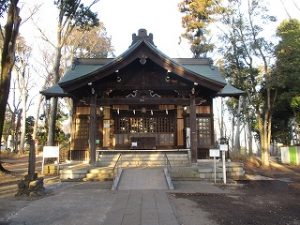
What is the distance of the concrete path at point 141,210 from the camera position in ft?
25.1

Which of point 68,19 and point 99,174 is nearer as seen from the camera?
point 99,174

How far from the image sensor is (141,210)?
8.73 meters

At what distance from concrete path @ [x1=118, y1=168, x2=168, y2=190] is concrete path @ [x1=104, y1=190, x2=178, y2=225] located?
135 centimetres

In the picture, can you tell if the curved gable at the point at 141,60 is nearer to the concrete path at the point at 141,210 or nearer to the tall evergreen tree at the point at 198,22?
the concrete path at the point at 141,210

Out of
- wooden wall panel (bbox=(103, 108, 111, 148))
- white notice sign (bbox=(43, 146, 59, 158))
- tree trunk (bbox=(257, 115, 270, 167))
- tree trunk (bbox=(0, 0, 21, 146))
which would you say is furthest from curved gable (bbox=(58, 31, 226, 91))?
tree trunk (bbox=(257, 115, 270, 167))

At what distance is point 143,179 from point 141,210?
506 centimetres

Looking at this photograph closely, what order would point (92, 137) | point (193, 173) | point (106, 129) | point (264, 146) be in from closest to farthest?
point (193, 173), point (92, 137), point (106, 129), point (264, 146)

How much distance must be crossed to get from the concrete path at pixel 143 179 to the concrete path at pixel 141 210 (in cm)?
135

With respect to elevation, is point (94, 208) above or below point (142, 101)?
below

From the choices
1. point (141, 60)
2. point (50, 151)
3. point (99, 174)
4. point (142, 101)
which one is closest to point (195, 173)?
point (99, 174)

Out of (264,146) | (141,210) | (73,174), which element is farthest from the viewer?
(264,146)

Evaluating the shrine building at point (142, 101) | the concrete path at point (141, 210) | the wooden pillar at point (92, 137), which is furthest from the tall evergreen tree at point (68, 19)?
the concrete path at point (141, 210)

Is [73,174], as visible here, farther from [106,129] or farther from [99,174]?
[106,129]

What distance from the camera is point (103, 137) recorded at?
821 inches
